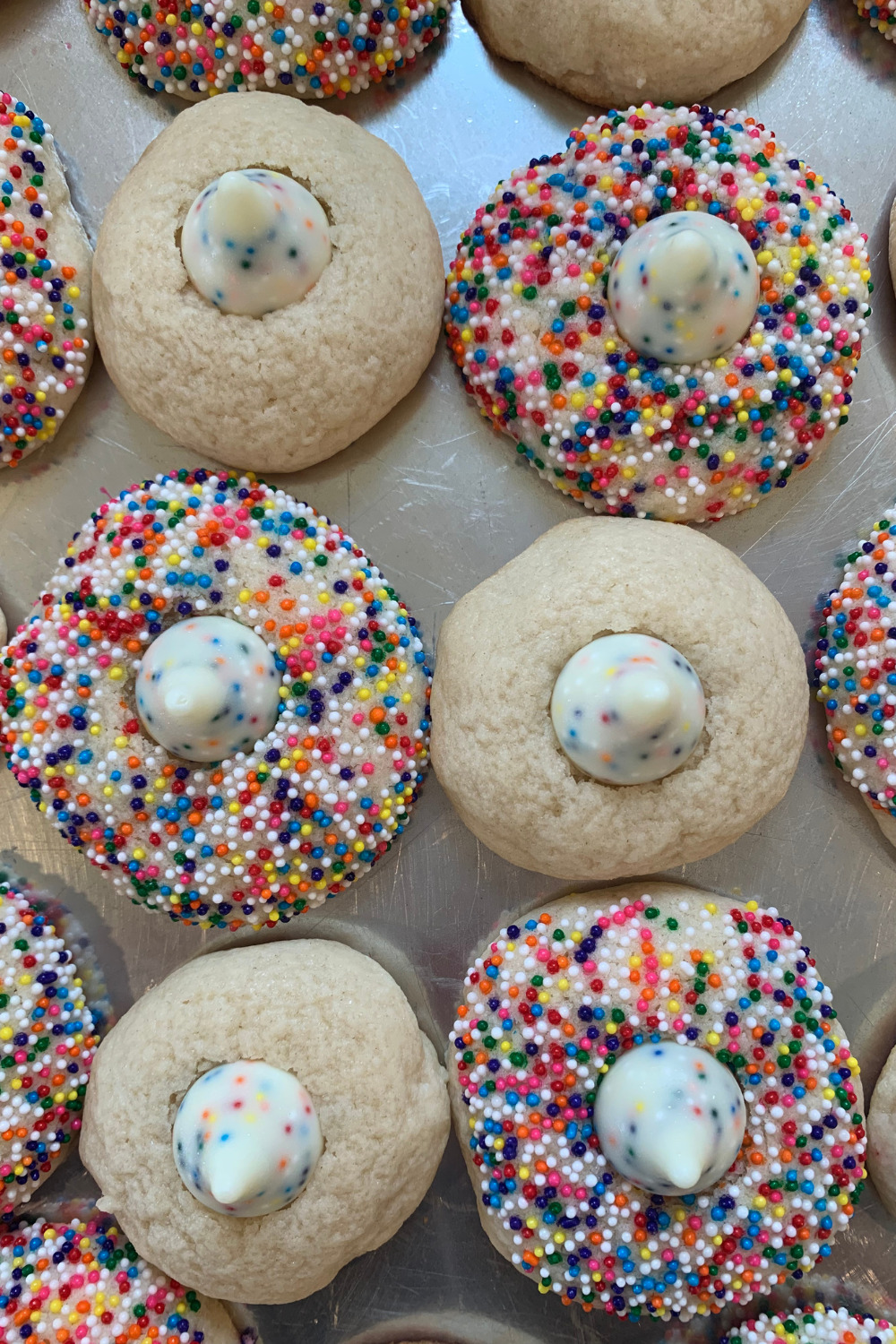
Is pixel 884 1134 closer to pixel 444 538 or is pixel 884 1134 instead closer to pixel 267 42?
pixel 444 538

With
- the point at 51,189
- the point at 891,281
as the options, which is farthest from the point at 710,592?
the point at 51,189

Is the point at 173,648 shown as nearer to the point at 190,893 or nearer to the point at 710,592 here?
the point at 190,893

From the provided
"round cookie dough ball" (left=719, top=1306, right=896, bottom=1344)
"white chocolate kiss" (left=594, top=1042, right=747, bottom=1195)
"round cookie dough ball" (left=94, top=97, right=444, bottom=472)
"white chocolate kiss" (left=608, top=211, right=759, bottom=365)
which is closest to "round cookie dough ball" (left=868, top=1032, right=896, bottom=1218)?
"round cookie dough ball" (left=719, top=1306, right=896, bottom=1344)

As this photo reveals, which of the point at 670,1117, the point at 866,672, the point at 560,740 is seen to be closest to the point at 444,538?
the point at 560,740

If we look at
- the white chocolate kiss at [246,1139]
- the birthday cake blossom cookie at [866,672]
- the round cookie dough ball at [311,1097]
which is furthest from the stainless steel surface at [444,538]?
the white chocolate kiss at [246,1139]

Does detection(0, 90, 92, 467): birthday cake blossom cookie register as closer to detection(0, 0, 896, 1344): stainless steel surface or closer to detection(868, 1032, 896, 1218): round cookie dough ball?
detection(0, 0, 896, 1344): stainless steel surface

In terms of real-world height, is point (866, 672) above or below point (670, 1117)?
above
